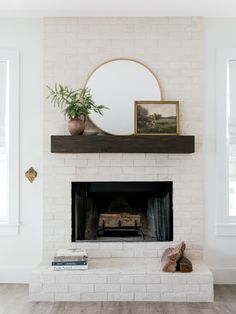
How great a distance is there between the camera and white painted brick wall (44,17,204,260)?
4484 millimetres

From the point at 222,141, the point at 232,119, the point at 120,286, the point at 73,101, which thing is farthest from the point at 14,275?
the point at 232,119

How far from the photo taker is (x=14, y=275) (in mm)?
4512

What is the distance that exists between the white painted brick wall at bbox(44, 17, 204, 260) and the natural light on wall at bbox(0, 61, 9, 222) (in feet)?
1.32

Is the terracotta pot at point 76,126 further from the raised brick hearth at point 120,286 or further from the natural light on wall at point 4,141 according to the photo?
the raised brick hearth at point 120,286

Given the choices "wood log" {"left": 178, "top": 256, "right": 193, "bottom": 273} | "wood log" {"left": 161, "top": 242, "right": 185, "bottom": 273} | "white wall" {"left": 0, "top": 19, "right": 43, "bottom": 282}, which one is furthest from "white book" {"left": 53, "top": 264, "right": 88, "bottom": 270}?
"wood log" {"left": 178, "top": 256, "right": 193, "bottom": 273}

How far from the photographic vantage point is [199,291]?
3949 millimetres

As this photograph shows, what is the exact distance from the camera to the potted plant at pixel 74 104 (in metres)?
4.25

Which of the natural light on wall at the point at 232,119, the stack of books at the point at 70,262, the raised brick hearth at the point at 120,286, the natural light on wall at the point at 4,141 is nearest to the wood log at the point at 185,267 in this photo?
the raised brick hearth at the point at 120,286

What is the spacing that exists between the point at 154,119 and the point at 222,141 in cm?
72

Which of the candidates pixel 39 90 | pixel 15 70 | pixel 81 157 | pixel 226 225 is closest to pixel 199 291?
pixel 226 225

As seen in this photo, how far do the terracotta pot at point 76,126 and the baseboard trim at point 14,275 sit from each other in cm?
144

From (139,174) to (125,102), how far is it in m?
0.71

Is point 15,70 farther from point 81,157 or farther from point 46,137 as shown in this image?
point 81,157

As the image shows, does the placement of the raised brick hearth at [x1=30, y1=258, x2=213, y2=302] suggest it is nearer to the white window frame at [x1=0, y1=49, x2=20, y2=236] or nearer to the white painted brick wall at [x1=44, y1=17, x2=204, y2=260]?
the white painted brick wall at [x1=44, y1=17, x2=204, y2=260]
